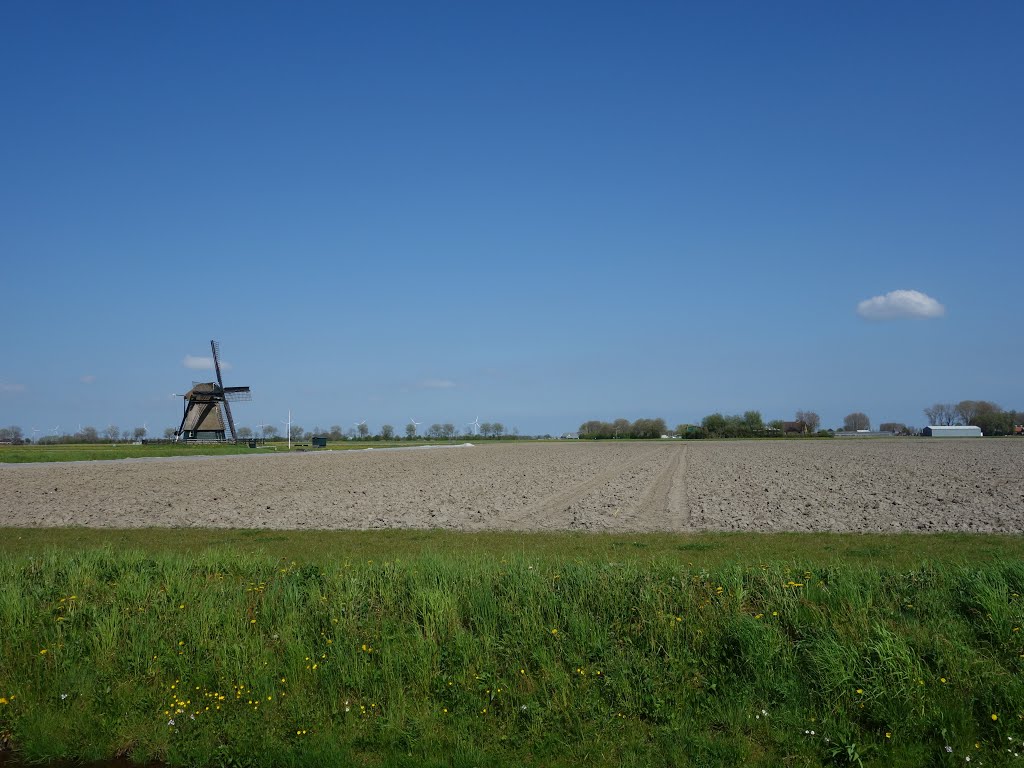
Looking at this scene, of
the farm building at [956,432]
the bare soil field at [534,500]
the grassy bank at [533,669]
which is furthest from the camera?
the farm building at [956,432]

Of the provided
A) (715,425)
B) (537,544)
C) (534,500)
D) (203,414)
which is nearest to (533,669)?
(537,544)

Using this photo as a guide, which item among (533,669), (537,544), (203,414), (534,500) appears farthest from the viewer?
(203,414)

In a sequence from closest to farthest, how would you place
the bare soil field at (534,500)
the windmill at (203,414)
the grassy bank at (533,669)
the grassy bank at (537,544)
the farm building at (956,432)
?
the grassy bank at (533,669)
the grassy bank at (537,544)
the bare soil field at (534,500)
the windmill at (203,414)
the farm building at (956,432)

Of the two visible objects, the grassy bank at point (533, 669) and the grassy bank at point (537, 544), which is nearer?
the grassy bank at point (533, 669)

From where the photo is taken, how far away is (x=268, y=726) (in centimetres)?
800

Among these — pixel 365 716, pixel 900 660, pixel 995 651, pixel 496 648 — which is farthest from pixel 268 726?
pixel 995 651

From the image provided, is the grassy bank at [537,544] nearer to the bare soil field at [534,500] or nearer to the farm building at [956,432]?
the bare soil field at [534,500]

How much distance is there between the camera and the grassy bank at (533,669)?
7.44 m

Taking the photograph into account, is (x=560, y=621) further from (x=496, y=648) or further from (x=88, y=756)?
(x=88, y=756)

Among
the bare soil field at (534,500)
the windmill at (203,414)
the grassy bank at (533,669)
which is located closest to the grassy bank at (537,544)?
the bare soil field at (534,500)

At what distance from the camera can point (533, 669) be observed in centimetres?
854

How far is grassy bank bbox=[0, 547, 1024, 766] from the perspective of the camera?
7441 mm

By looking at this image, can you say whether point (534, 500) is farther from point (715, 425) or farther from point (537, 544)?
point (715, 425)

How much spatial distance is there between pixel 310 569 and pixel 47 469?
47140 mm
